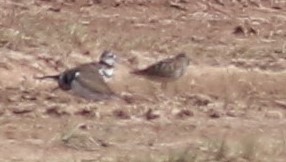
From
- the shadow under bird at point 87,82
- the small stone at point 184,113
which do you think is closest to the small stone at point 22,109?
the shadow under bird at point 87,82

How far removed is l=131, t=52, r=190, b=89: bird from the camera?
1234 centimetres

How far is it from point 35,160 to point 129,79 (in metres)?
3.32

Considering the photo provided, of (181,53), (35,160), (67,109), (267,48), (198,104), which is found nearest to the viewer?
(35,160)

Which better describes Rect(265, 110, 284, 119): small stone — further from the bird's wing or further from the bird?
the bird's wing

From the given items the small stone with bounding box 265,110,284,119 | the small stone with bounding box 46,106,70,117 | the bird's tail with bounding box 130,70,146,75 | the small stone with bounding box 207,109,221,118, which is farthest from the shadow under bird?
the small stone with bounding box 265,110,284,119

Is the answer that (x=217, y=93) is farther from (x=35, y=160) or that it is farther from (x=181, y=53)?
(x=35, y=160)

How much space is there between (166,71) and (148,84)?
0.33 metres

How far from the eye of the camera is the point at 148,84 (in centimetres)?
1262

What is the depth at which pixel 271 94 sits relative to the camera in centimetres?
1279

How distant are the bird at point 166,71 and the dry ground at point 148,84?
0.47 ft

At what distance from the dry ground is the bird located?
0.47 ft

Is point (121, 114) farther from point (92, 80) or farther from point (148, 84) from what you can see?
point (148, 84)

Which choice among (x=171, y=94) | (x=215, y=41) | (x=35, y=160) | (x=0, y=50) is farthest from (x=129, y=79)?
(x=35, y=160)

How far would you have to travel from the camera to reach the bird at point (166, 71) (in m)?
12.3
